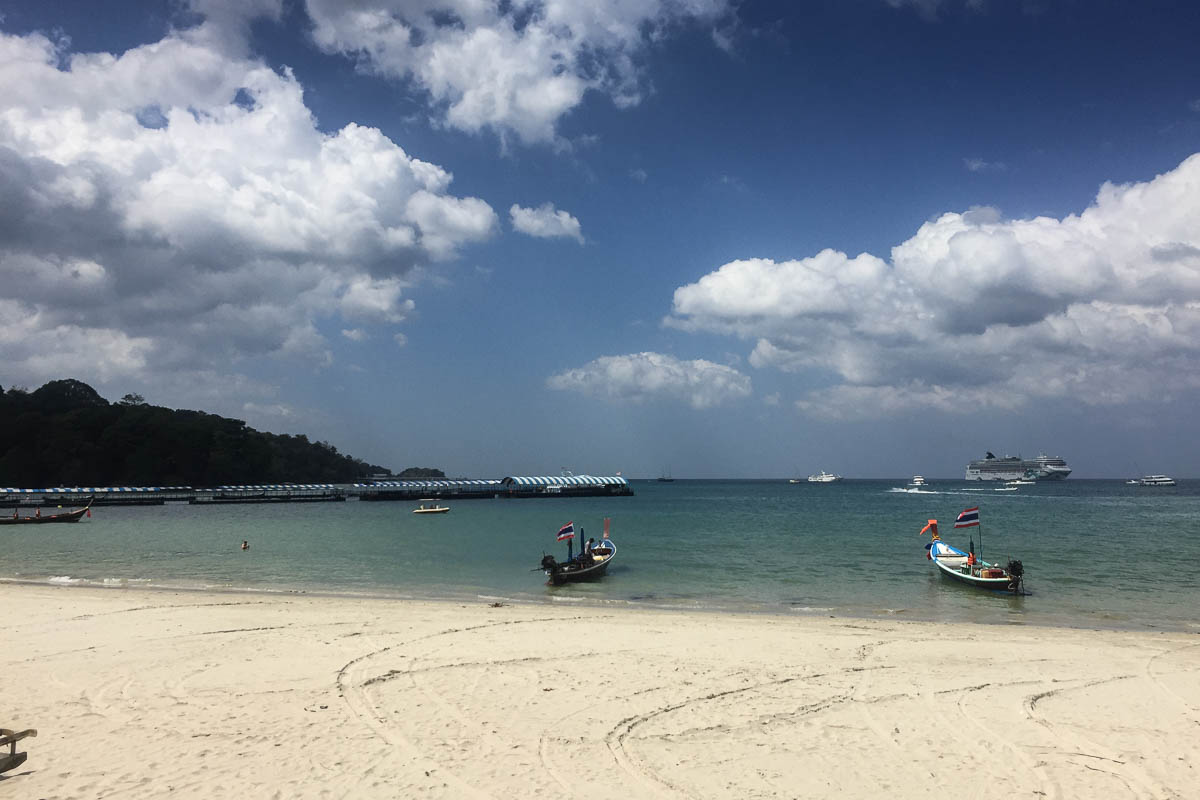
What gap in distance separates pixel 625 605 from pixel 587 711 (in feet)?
41.6

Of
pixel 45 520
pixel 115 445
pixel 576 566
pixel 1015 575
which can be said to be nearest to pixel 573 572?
pixel 576 566

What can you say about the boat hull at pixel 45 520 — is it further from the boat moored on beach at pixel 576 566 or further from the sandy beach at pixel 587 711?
the sandy beach at pixel 587 711

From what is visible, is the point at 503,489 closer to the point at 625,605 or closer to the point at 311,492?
the point at 311,492

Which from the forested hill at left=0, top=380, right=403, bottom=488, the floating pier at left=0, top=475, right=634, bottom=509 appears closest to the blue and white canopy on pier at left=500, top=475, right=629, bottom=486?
the floating pier at left=0, top=475, right=634, bottom=509

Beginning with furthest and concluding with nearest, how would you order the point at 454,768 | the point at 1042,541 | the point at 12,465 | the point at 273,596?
the point at 12,465 → the point at 1042,541 → the point at 273,596 → the point at 454,768

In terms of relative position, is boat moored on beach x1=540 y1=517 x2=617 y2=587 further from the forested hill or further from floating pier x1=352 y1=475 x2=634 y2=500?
the forested hill

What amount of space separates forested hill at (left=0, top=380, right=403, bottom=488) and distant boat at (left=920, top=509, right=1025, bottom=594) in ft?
422

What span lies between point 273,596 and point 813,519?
54687 mm

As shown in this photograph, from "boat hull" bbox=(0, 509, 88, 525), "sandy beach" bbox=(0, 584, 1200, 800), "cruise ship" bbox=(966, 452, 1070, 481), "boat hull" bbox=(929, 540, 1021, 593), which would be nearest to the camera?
"sandy beach" bbox=(0, 584, 1200, 800)

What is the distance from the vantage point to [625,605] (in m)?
22.3

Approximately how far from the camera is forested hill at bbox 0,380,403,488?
10856 cm

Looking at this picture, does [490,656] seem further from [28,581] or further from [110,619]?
[28,581]

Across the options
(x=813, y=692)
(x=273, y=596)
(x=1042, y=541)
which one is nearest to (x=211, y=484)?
(x=273, y=596)

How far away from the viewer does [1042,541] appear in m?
42.2
